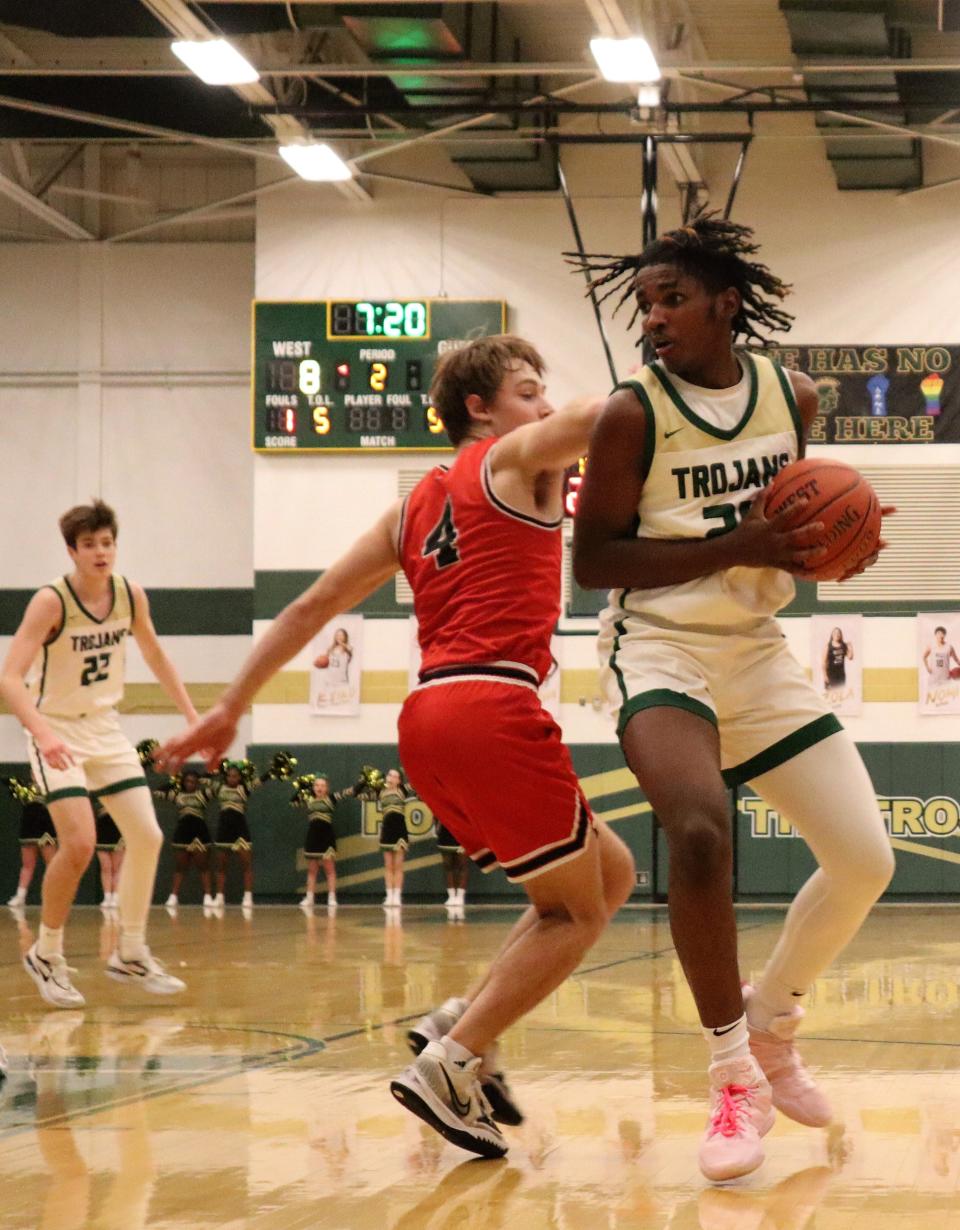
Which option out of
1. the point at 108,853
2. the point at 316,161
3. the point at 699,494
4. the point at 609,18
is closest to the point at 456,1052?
the point at 699,494

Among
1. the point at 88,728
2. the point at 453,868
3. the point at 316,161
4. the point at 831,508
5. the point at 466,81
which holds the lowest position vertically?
the point at 453,868

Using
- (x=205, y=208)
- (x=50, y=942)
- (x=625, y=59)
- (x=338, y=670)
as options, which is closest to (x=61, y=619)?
(x=50, y=942)

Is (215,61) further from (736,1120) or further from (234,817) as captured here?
(736,1120)

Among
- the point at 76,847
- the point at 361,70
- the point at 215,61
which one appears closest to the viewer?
the point at 76,847

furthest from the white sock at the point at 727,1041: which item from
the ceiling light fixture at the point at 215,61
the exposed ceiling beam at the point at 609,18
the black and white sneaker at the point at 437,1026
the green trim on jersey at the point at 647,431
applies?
the ceiling light fixture at the point at 215,61

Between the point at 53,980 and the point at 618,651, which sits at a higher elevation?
the point at 618,651

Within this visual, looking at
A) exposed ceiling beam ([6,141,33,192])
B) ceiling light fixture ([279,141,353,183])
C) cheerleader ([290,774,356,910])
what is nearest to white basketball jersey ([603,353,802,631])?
ceiling light fixture ([279,141,353,183])

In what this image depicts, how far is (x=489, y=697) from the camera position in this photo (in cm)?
374

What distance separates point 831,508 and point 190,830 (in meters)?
12.7

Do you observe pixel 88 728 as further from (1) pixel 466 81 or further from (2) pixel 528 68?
(1) pixel 466 81

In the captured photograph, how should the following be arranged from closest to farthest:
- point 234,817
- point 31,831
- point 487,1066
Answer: point 487,1066 < point 234,817 < point 31,831

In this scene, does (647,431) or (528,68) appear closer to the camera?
(647,431)

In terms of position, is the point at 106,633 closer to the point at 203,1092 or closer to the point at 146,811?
the point at 146,811

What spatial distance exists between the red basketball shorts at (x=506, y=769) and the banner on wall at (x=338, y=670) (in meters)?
12.0
